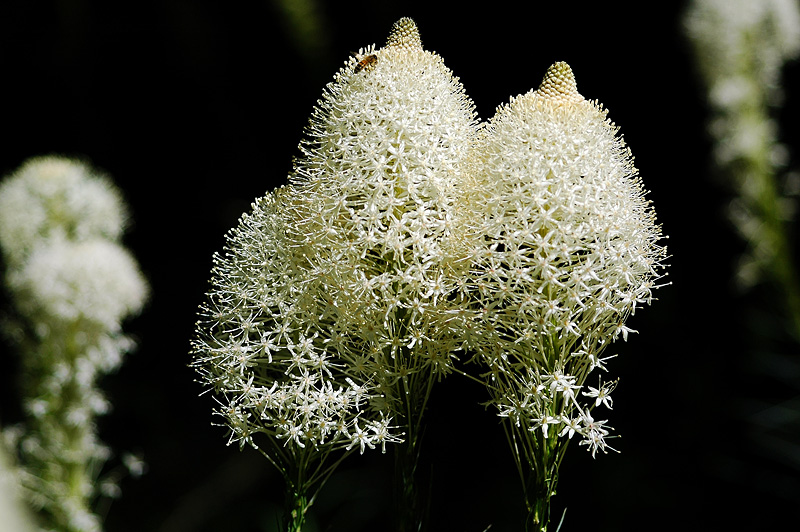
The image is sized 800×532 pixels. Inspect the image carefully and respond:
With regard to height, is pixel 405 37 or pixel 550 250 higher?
pixel 405 37

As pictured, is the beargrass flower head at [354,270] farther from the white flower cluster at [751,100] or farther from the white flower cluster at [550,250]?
the white flower cluster at [751,100]

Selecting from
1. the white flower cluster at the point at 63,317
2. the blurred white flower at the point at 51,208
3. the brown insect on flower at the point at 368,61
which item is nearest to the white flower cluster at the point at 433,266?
the brown insect on flower at the point at 368,61

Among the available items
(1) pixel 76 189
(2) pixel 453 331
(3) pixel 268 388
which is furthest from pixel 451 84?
Result: (1) pixel 76 189

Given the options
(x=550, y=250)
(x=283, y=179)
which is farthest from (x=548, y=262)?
(x=283, y=179)

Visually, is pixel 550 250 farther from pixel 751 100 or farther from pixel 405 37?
pixel 751 100

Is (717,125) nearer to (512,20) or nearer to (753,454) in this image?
(512,20)

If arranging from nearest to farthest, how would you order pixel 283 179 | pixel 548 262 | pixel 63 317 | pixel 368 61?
pixel 548 262, pixel 368 61, pixel 63 317, pixel 283 179
